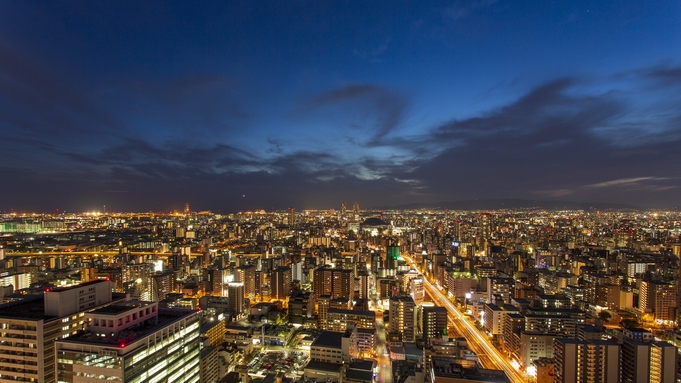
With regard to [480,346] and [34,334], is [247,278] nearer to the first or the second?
[480,346]

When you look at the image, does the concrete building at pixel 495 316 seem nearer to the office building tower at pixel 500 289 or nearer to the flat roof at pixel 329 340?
the office building tower at pixel 500 289

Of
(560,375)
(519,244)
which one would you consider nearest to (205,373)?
(560,375)

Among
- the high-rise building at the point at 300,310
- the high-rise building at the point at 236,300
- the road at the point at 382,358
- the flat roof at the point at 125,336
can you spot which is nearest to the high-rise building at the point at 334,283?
the high-rise building at the point at 300,310

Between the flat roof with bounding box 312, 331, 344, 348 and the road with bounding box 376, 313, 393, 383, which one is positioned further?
the flat roof with bounding box 312, 331, 344, 348

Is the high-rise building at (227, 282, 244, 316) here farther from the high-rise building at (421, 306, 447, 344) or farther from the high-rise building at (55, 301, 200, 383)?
the high-rise building at (55, 301, 200, 383)

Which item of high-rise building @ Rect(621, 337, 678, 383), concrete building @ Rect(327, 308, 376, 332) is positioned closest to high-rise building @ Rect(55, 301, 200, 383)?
concrete building @ Rect(327, 308, 376, 332)

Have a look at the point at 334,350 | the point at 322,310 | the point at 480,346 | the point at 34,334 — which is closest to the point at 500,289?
the point at 480,346

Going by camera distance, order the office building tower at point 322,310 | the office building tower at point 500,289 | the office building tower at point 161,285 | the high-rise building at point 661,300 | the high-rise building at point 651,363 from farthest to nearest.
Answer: the office building tower at point 161,285 → the office building tower at point 500,289 → the high-rise building at point 661,300 → the office building tower at point 322,310 → the high-rise building at point 651,363

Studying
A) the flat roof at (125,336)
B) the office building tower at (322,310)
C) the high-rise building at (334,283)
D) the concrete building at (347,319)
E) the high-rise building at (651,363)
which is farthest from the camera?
the high-rise building at (334,283)
